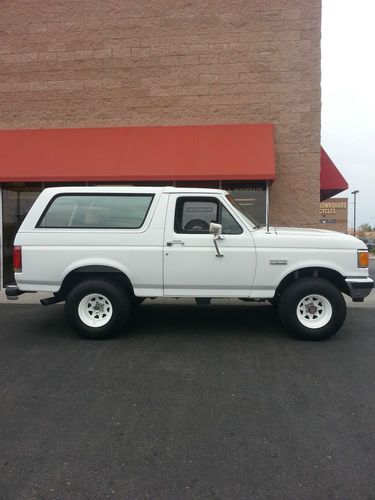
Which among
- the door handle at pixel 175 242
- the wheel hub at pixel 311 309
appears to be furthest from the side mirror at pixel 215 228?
the wheel hub at pixel 311 309

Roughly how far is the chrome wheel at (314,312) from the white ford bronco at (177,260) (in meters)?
0.01

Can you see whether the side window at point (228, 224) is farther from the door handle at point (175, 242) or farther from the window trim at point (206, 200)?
the door handle at point (175, 242)

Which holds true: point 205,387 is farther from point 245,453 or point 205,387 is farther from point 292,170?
point 292,170

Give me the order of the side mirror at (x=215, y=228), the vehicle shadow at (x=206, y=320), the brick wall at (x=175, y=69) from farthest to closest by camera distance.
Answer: the brick wall at (x=175, y=69) < the vehicle shadow at (x=206, y=320) < the side mirror at (x=215, y=228)

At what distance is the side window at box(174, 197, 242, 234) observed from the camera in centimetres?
587

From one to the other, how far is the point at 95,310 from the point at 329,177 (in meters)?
7.79

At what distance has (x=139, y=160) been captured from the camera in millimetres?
9703

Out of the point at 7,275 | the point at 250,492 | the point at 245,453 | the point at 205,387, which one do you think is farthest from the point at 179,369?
the point at 7,275

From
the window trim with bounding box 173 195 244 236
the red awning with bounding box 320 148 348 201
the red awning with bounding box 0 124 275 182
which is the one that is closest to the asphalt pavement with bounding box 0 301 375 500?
the window trim with bounding box 173 195 244 236

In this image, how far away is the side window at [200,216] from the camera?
587 cm

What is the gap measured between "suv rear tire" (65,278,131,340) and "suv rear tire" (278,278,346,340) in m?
2.24

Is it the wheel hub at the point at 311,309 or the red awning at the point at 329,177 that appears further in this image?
the red awning at the point at 329,177

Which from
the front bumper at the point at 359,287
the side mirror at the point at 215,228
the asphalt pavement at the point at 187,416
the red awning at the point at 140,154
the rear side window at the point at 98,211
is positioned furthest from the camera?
the red awning at the point at 140,154

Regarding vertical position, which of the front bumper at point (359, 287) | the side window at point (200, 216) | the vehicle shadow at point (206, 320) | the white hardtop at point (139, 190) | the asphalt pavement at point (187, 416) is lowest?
the asphalt pavement at point (187, 416)
